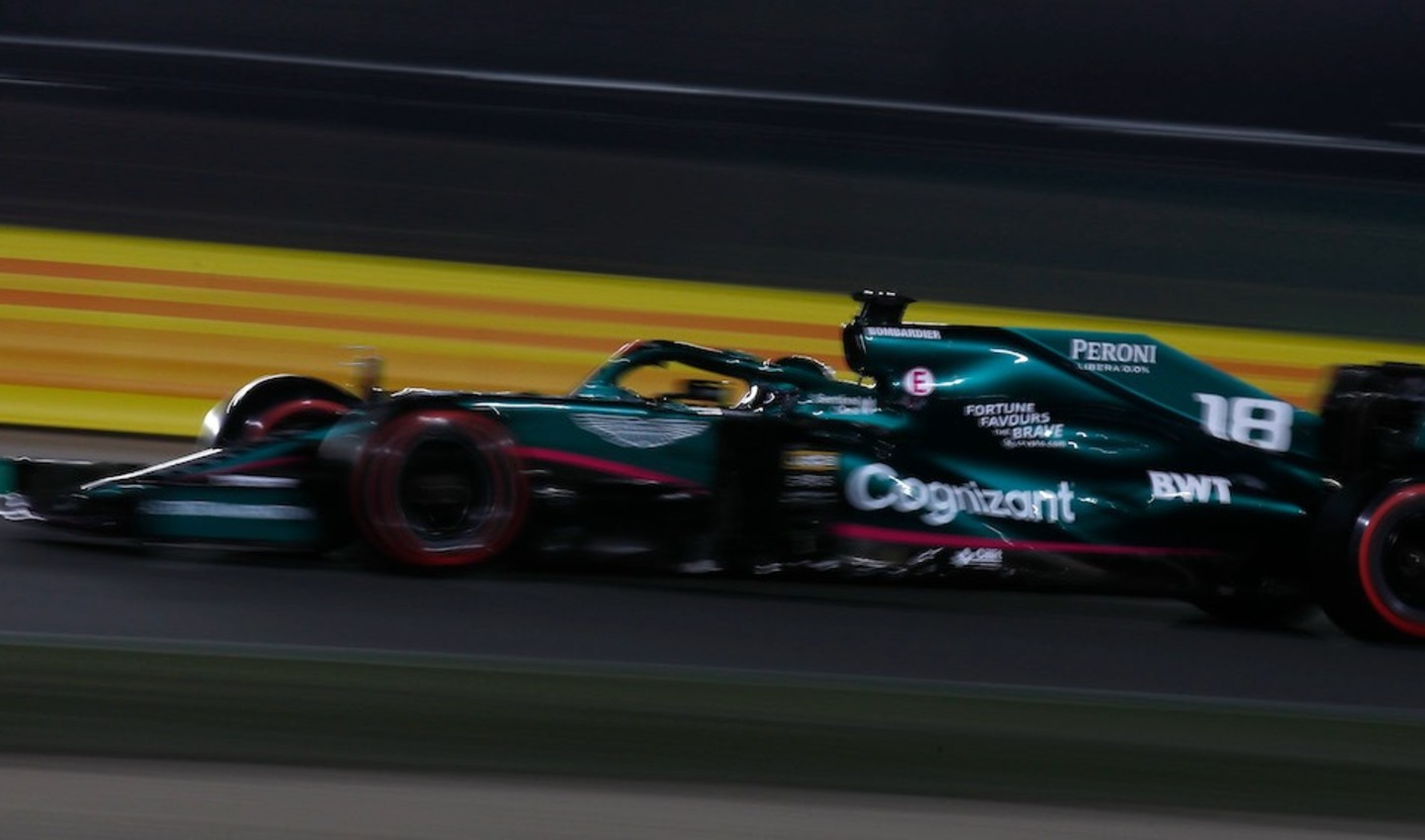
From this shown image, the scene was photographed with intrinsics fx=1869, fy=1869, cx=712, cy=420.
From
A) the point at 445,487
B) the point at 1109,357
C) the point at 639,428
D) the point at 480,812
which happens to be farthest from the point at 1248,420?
the point at 480,812

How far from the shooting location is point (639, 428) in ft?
16.5

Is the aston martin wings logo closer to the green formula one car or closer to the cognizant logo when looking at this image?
the green formula one car

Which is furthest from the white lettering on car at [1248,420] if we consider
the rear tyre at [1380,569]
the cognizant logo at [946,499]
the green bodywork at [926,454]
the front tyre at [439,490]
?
the front tyre at [439,490]

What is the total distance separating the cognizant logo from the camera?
5.02m

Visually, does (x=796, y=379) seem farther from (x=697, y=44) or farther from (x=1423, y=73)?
(x=1423, y=73)

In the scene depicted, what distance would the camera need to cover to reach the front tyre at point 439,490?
16.2 feet

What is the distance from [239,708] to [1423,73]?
9.94 metres

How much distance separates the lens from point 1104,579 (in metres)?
5.09

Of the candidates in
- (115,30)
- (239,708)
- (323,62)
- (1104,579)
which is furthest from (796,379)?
(115,30)

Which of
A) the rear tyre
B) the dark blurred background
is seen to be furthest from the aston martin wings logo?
the dark blurred background

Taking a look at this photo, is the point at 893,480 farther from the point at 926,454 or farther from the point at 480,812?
the point at 480,812

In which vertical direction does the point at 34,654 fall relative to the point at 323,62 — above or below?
below

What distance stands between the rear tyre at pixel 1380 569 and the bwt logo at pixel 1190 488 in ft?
1.04

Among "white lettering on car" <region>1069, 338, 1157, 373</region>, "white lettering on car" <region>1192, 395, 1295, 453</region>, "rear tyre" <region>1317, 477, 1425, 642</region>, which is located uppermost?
"white lettering on car" <region>1069, 338, 1157, 373</region>
